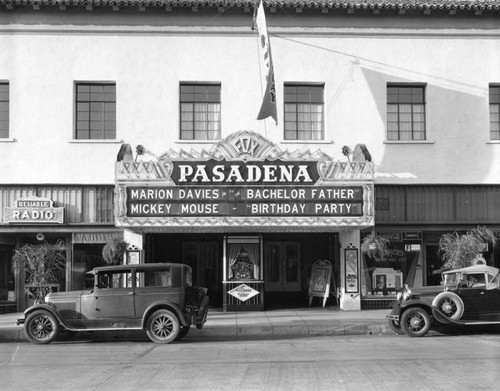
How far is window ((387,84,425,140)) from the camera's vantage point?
76.7ft

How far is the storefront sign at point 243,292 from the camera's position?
22109 mm

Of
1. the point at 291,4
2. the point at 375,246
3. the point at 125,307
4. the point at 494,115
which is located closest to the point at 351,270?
the point at 375,246

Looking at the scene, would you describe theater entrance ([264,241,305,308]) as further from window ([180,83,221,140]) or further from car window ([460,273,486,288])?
car window ([460,273,486,288])

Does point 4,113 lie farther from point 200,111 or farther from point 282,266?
point 282,266

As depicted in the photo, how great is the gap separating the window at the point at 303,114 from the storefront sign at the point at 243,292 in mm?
5220

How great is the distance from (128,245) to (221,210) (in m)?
3.66

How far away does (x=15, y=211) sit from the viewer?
72.3 feet

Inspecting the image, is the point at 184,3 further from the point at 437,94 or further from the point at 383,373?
the point at 383,373

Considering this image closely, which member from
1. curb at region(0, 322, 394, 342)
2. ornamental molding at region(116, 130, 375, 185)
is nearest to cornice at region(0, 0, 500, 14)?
ornamental molding at region(116, 130, 375, 185)

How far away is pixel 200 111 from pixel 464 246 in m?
9.56

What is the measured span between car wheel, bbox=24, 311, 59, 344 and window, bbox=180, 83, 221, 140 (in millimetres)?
8959

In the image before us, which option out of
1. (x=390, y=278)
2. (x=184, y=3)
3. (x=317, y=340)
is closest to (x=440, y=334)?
(x=317, y=340)

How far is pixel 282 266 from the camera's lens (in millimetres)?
25984

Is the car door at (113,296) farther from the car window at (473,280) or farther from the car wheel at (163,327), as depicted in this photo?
the car window at (473,280)
